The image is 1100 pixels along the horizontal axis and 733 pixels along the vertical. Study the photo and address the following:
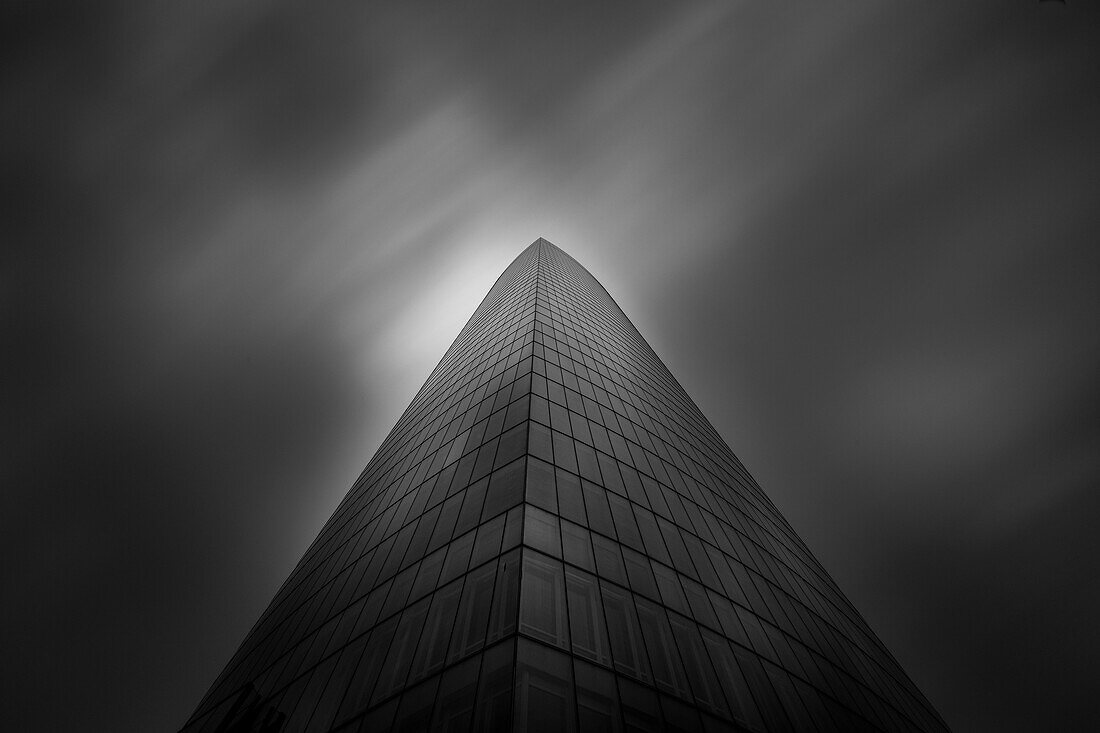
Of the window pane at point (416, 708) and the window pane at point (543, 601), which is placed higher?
the window pane at point (543, 601)

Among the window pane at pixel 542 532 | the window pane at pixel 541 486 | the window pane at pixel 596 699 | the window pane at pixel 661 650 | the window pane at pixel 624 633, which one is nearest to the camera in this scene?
the window pane at pixel 596 699

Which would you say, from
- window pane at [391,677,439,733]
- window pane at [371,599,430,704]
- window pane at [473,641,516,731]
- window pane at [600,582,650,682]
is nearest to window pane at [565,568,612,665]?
window pane at [600,582,650,682]

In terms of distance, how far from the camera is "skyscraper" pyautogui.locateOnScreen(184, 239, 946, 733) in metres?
12.8

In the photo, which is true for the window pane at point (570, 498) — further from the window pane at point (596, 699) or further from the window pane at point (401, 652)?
the window pane at point (596, 699)

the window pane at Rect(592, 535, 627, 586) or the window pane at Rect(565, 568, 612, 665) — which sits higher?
the window pane at Rect(592, 535, 627, 586)

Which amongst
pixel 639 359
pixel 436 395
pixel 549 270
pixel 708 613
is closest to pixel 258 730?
pixel 708 613

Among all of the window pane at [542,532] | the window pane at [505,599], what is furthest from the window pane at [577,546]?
the window pane at [505,599]

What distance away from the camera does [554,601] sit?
1409 cm

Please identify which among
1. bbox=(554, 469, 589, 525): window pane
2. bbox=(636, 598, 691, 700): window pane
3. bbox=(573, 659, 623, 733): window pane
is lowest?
bbox=(573, 659, 623, 733): window pane

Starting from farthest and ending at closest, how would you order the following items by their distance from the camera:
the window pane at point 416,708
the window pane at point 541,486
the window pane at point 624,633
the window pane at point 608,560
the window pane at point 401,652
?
the window pane at point 541,486
the window pane at point 608,560
the window pane at point 401,652
the window pane at point 624,633
the window pane at point 416,708

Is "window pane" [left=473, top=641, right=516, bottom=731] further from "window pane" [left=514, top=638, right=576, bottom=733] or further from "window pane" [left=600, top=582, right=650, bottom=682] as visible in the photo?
"window pane" [left=600, top=582, right=650, bottom=682]

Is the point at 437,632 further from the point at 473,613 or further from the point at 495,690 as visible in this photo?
the point at 495,690

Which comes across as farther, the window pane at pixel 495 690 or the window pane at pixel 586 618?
the window pane at pixel 586 618

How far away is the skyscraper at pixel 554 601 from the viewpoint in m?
12.8
